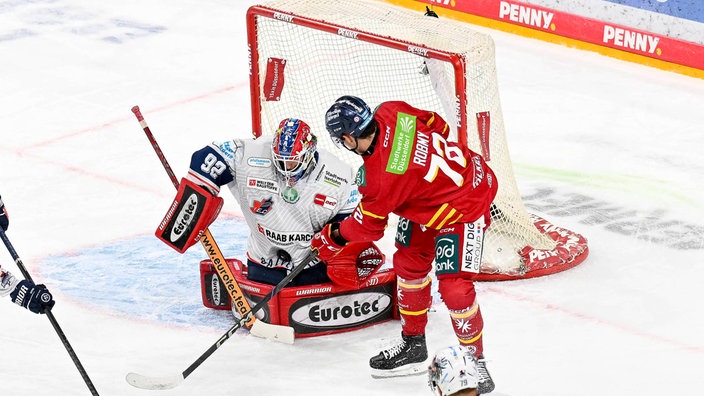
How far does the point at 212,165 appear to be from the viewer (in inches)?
206

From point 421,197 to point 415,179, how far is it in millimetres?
105

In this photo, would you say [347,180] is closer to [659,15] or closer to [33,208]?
[33,208]

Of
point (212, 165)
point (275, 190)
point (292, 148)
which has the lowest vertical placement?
point (275, 190)

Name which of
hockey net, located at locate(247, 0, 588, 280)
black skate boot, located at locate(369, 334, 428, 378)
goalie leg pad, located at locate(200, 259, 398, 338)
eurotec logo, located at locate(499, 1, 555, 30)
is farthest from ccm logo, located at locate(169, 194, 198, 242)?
eurotec logo, located at locate(499, 1, 555, 30)

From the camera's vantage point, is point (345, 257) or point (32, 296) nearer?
point (32, 296)

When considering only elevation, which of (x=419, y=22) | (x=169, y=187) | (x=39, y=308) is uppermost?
(x=419, y=22)

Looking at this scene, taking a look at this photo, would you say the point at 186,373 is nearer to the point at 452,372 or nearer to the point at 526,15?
the point at 452,372

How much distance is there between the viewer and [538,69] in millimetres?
8797

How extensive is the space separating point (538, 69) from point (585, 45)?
1.53 feet

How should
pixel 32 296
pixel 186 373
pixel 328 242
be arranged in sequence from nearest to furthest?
pixel 32 296 → pixel 186 373 → pixel 328 242

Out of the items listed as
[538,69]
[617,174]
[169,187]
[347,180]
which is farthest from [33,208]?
[538,69]

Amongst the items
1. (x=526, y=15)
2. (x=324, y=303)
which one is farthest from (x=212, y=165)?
(x=526, y=15)

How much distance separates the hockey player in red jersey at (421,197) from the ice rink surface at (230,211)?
1.46 ft

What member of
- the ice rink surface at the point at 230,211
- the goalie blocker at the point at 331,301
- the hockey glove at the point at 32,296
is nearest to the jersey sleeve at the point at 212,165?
the goalie blocker at the point at 331,301
